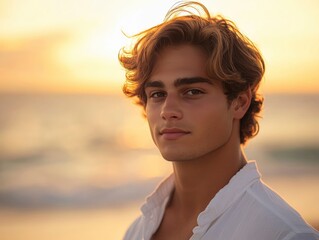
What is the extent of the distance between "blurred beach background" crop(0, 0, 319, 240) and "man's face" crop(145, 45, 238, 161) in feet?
15.2

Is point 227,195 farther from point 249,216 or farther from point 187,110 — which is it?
point 187,110

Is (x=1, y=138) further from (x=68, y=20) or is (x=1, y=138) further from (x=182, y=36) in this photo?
(x=182, y=36)

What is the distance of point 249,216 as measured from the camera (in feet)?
14.8

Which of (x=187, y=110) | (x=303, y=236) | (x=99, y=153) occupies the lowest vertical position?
(x=303, y=236)

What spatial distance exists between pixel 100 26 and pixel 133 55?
1468 centimetres

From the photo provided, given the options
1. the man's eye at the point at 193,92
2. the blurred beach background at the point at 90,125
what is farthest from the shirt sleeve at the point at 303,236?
the blurred beach background at the point at 90,125

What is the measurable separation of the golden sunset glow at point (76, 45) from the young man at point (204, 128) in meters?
13.2

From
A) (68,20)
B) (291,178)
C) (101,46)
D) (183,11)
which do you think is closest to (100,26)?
(101,46)

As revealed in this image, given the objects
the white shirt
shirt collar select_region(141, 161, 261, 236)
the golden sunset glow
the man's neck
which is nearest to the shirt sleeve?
the white shirt

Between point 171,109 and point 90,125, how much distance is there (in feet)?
55.3

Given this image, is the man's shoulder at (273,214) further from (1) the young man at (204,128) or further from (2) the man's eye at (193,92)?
(2) the man's eye at (193,92)

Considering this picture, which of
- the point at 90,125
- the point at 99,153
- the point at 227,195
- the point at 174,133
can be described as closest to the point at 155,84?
the point at 174,133

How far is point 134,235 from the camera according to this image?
5312 mm

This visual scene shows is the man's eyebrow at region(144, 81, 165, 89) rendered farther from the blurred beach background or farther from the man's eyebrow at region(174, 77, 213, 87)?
the blurred beach background
